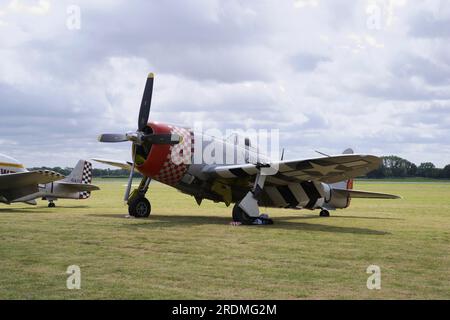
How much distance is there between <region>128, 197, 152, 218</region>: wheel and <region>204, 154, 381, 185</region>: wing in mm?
2446

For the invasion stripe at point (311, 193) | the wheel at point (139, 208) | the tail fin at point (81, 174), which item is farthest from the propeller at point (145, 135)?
the tail fin at point (81, 174)

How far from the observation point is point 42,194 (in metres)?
23.2

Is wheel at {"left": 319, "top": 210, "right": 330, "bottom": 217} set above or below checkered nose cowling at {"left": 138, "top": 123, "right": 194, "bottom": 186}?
below

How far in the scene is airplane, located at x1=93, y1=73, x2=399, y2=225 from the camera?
47.7 ft

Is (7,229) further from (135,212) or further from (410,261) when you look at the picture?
(410,261)

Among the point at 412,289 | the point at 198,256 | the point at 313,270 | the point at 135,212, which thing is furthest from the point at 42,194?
the point at 412,289

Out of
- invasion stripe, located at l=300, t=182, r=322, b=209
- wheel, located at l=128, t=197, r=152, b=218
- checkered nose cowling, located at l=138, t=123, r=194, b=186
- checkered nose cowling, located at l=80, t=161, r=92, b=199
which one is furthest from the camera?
checkered nose cowling, located at l=80, t=161, r=92, b=199

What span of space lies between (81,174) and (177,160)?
37.0ft

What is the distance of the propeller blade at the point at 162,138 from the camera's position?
48.6 feet

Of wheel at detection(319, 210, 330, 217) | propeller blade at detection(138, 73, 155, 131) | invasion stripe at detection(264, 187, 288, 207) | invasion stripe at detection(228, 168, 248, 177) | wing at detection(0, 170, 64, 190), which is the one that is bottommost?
wheel at detection(319, 210, 330, 217)

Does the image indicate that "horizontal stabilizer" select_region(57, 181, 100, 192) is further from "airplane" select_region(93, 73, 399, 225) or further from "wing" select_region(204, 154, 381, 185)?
"wing" select_region(204, 154, 381, 185)
